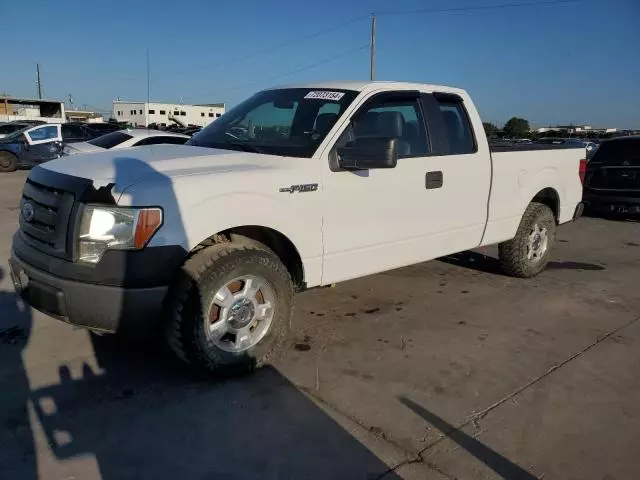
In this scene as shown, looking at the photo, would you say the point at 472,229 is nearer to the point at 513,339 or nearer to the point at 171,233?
the point at 513,339

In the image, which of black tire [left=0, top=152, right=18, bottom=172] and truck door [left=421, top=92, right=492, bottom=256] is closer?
truck door [left=421, top=92, right=492, bottom=256]

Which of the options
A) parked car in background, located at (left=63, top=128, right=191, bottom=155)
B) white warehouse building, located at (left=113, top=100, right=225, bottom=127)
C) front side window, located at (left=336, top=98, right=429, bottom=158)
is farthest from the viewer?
white warehouse building, located at (left=113, top=100, right=225, bottom=127)

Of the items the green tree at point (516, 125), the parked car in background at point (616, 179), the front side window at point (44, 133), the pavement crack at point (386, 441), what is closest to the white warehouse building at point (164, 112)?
the green tree at point (516, 125)

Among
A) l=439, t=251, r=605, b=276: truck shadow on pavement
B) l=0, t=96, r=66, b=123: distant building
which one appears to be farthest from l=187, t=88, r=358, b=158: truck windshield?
l=0, t=96, r=66, b=123: distant building

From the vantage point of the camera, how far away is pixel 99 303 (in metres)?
3.10

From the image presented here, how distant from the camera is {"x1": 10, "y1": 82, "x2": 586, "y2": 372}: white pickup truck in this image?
10.2ft

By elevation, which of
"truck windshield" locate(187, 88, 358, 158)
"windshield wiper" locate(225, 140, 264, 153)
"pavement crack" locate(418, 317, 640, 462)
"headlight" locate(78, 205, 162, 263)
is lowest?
"pavement crack" locate(418, 317, 640, 462)

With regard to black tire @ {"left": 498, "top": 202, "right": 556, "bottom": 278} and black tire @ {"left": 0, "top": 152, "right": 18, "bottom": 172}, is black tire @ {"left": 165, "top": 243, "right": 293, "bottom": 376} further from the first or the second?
black tire @ {"left": 0, "top": 152, "right": 18, "bottom": 172}

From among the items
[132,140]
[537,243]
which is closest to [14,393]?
[537,243]

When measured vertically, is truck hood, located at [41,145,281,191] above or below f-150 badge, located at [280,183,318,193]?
above

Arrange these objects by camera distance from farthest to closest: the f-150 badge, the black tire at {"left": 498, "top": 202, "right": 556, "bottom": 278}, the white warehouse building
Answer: the white warehouse building < the black tire at {"left": 498, "top": 202, "right": 556, "bottom": 278} < the f-150 badge

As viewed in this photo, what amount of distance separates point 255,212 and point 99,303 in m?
1.06

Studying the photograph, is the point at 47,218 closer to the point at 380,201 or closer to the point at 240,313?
the point at 240,313

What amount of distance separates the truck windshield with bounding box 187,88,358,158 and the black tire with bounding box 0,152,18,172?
15.7 m
